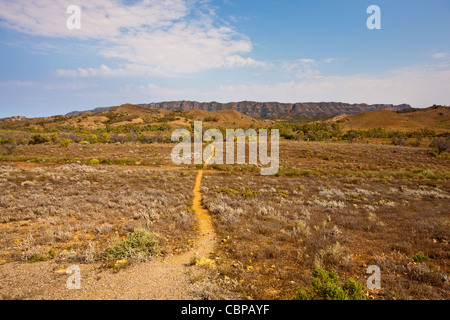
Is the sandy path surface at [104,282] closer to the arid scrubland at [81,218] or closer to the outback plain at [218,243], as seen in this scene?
the outback plain at [218,243]

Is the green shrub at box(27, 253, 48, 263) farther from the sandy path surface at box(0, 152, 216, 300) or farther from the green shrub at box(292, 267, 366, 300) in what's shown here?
the green shrub at box(292, 267, 366, 300)

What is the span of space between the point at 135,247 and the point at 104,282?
158 centimetres

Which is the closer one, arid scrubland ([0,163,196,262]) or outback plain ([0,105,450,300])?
outback plain ([0,105,450,300])

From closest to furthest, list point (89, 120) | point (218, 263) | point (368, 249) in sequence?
point (218, 263), point (368, 249), point (89, 120)

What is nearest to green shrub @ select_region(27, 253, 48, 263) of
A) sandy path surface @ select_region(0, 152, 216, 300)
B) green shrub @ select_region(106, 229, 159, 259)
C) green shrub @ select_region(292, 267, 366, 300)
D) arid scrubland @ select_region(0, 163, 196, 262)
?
arid scrubland @ select_region(0, 163, 196, 262)

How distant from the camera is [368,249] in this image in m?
6.65

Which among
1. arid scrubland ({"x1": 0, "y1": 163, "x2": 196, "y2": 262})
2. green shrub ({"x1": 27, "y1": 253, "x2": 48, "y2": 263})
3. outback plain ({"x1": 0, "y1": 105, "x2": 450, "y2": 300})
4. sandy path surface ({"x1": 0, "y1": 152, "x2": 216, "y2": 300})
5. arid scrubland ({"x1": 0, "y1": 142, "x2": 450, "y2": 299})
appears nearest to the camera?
sandy path surface ({"x1": 0, "y1": 152, "x2": 216, "y2": 300})

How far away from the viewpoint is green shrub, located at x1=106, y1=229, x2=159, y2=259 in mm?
6160

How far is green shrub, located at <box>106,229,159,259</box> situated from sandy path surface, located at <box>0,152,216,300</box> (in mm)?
423

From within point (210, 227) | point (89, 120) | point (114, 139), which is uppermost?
point (89, 120)
